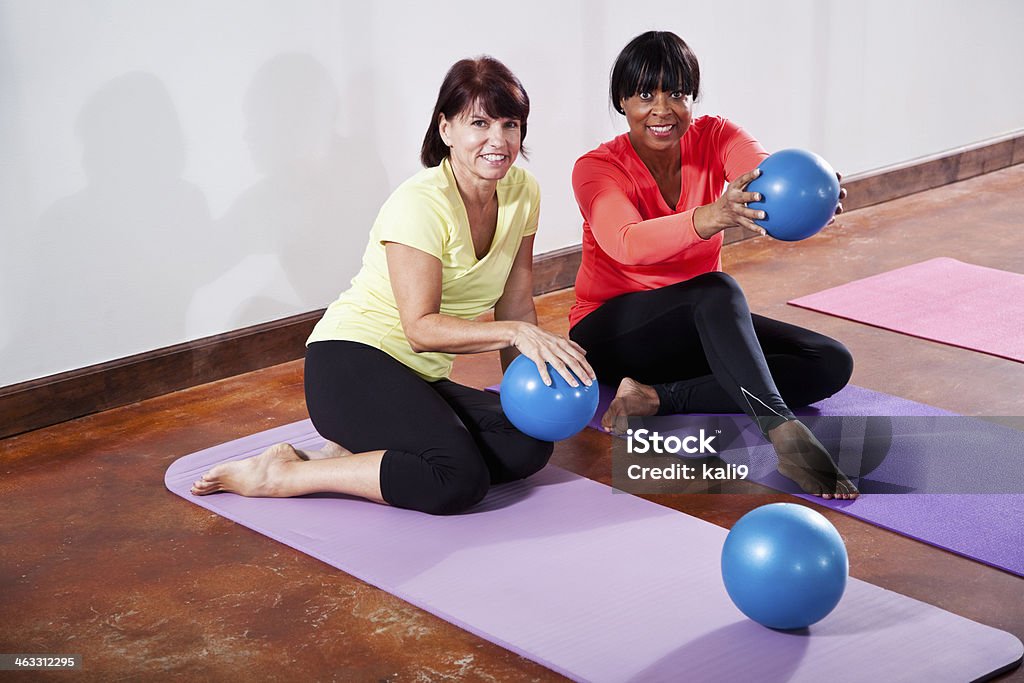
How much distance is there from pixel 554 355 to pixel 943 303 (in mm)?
2113

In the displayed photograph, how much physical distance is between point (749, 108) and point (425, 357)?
2.71 meters

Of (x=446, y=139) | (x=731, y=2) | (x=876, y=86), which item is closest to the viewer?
(x=446, y=139)

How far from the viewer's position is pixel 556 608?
7.60 ft

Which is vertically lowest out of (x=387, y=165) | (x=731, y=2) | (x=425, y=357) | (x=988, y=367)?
(x=988, y=367)

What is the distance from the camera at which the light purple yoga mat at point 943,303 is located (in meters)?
3.86

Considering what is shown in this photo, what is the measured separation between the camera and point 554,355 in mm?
2582

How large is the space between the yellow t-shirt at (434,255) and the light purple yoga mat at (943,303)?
157 cm

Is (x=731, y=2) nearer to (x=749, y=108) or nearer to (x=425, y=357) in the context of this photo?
(x=749, y=108)

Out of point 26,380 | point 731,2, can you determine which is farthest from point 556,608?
point 731,2

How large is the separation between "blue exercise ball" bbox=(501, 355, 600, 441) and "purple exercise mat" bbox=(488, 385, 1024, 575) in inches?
21.2

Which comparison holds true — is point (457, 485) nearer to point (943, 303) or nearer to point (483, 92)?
point (483, 92)

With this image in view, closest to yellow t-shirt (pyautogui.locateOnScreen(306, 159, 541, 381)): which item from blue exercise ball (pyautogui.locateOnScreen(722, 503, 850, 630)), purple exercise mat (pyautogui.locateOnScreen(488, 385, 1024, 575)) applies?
purple exercise mat (pyautogui.locateOnScreen(488, 385, 1024, 575))

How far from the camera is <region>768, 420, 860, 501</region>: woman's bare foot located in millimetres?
2777

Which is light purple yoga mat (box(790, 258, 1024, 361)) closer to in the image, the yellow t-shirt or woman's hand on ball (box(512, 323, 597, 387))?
the yellow t-shirt
